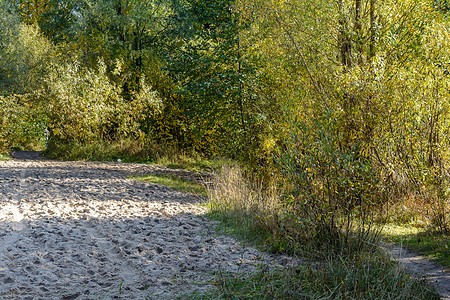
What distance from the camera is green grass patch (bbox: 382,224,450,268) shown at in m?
5.56

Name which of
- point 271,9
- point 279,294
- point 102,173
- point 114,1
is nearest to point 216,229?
point 279,294

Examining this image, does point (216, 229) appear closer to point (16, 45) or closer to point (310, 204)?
point (310, 204)

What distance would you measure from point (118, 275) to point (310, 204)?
228cm

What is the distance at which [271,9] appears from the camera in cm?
884

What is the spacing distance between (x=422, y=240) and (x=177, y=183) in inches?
244

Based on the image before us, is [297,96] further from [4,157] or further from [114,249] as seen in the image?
[4,157]

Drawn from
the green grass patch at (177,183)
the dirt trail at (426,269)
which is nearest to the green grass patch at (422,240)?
the dirt trail at (426,269)

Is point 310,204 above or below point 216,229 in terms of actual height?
above

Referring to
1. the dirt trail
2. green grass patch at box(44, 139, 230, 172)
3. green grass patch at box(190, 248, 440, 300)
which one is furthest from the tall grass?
green grass patch at box(44, 139, 230, 172)

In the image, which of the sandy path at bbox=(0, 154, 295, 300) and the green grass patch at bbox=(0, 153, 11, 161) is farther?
the green grass patch at bbox=(0, 153, 11, 161)

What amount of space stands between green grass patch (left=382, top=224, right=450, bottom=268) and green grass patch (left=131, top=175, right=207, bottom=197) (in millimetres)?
4347

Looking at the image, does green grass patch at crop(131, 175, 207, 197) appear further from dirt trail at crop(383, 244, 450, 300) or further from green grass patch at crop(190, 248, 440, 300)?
green grass patch at crop(190, 248, 440, 300)

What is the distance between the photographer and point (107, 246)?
531cm

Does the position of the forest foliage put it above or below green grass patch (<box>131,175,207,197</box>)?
above
